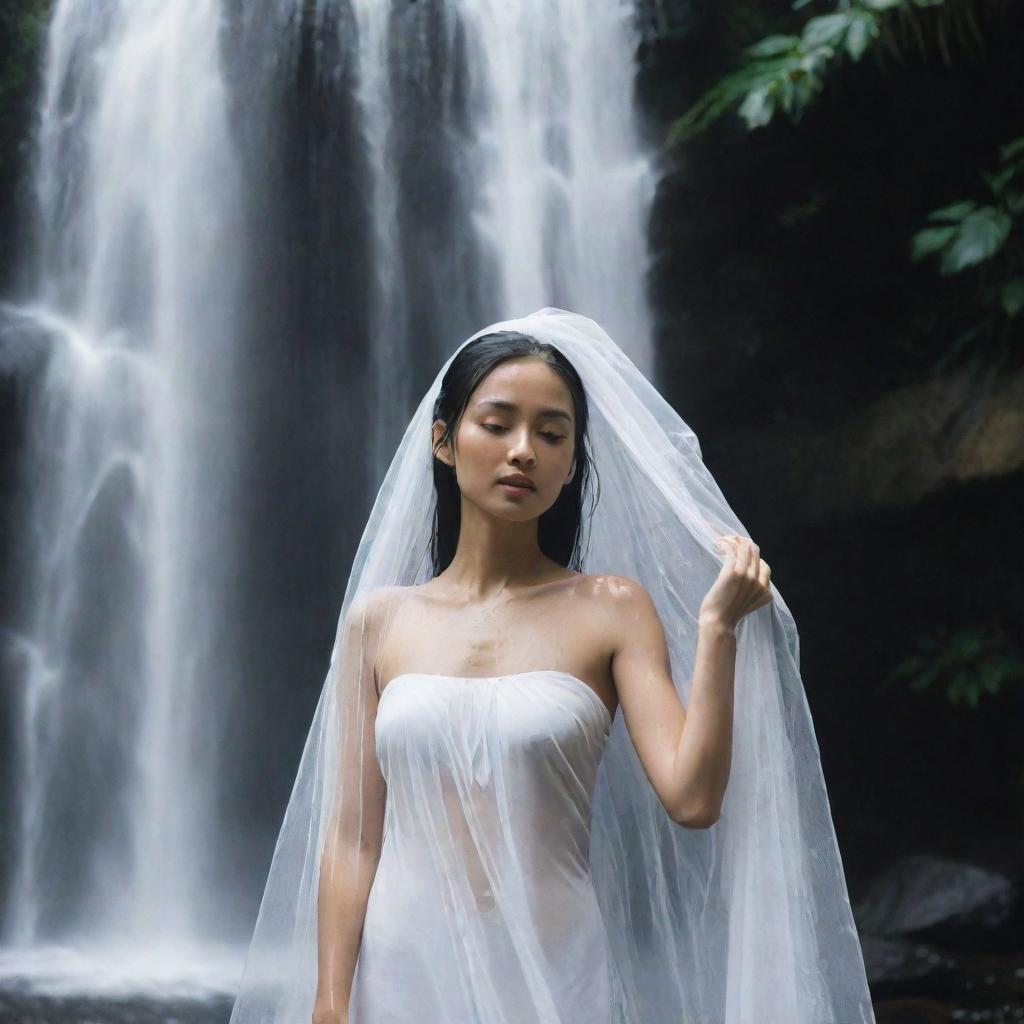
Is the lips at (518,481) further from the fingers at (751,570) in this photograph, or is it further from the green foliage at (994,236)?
the green foliage at (994,236)

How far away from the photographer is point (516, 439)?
2041mm

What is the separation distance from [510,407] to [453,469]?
0.77 feet

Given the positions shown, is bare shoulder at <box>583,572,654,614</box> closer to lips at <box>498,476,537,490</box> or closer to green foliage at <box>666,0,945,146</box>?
lips at <box>498,476,537,490</box>

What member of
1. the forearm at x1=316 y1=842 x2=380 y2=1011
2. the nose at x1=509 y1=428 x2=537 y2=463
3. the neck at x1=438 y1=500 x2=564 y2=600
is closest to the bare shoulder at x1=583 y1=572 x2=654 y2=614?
the neck at x1=438 y1=500 x2=564 y2=600

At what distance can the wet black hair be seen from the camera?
6.93 feet

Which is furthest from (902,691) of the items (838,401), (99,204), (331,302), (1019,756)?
(99,204)

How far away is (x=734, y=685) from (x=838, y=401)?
15.1ft

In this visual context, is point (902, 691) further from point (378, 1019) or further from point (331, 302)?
point (378, 1019)

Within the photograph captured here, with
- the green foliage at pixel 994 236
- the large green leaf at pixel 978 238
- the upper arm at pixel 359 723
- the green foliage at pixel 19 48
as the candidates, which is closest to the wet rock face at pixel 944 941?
the green foliage at pixel 994 236

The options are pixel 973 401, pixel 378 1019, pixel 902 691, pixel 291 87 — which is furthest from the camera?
pixel 291 87

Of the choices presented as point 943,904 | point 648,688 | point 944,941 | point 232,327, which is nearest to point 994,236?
point 943,904

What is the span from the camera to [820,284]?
21.2ft

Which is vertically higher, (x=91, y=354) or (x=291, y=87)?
(x=291, y=87)

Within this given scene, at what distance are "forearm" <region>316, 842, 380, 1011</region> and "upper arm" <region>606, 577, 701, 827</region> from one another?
457 mm
